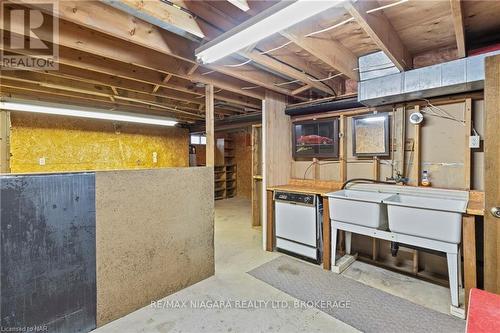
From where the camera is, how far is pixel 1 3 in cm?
152

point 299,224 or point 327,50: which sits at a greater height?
point 327,50

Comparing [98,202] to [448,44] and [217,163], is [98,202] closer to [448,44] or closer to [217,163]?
[448,44]

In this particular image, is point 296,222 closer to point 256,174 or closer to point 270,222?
point 270,222

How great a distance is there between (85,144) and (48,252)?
3.45 meters

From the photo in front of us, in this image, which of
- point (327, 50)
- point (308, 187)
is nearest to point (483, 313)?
point (327, 50)

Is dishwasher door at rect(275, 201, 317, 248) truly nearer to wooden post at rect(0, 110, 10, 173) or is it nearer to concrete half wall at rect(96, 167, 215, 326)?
concrete half wall at rect(96, 167, 215, 326)

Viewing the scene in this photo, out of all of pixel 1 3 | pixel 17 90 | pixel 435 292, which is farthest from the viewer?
pixel 17 90

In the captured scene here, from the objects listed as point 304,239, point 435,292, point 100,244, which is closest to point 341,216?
point 304,239

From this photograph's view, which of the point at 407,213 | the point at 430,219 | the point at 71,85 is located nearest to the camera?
the point at 430,219

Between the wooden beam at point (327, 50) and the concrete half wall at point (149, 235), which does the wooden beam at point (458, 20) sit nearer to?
the wooden beam at point (327, 50)

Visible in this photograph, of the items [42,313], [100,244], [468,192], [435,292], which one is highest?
[468,192]

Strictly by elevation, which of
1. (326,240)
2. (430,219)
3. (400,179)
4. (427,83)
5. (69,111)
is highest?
(69,111)

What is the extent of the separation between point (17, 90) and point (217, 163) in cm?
486

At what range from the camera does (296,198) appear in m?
3.01
